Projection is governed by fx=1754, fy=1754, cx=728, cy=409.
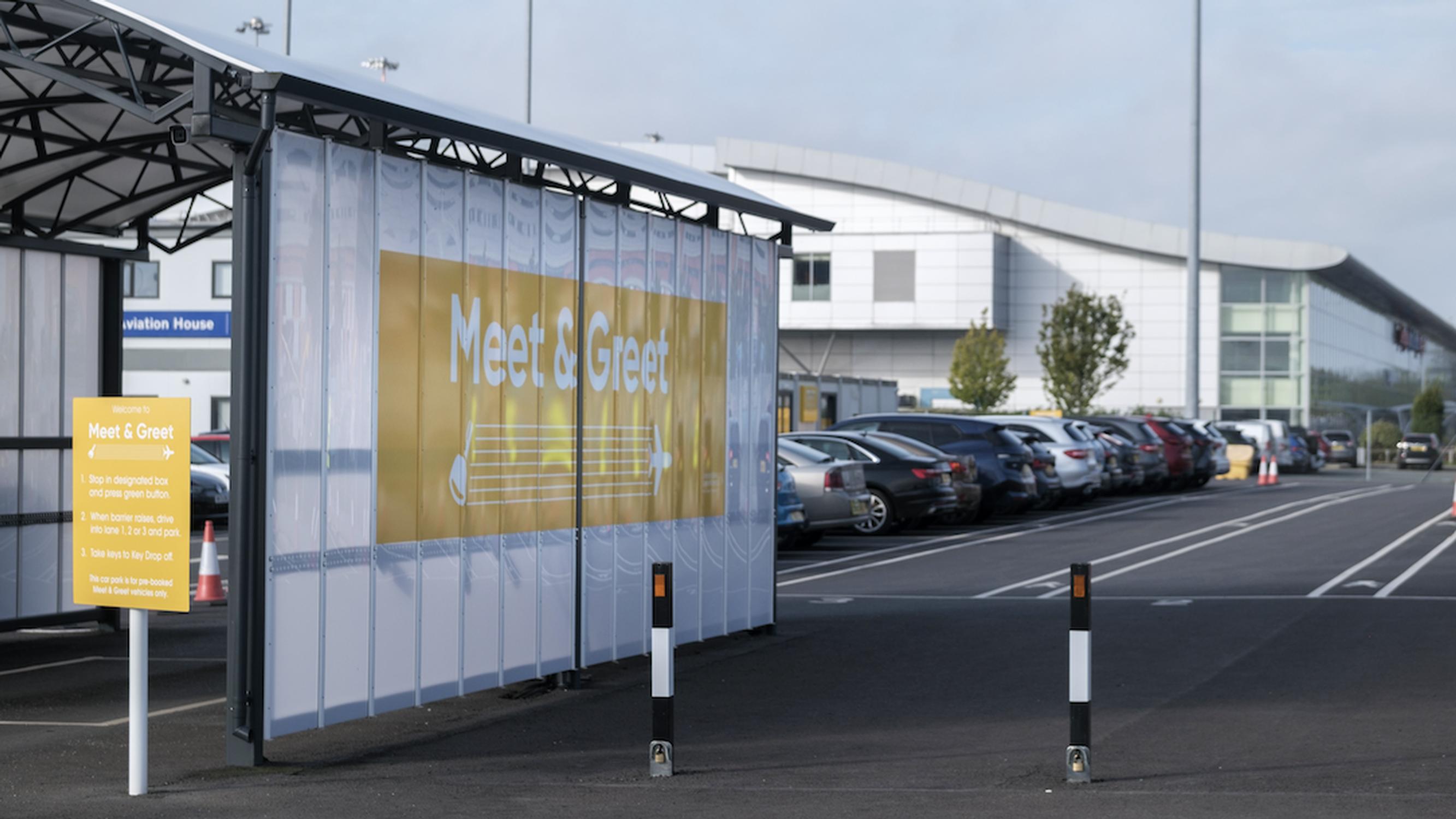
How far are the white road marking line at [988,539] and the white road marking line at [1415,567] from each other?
18.0ft

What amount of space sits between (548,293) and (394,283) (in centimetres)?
159

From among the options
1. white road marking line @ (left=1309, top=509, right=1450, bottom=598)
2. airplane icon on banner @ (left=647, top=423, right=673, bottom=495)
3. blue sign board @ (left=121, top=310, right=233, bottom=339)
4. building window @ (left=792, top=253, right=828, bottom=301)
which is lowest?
white road marking line @ (left=1309, top=509, right=1450, bottom=598)

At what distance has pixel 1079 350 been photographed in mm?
62938

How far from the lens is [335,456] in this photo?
8812 mm

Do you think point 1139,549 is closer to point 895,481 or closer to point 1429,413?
point 895,481

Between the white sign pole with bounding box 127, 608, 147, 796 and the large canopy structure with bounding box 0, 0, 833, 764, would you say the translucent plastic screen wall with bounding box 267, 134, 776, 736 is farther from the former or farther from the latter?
the white sign pole with bounding box 127, 608, 147, 796

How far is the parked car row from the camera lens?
23109 mm

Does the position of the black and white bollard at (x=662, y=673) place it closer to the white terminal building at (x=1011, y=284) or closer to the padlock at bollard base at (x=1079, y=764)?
the padlock at bollard base at (x=1079, y=764)

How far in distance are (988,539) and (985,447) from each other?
433cm

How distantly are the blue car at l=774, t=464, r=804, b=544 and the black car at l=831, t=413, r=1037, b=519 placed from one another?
7.09 meters

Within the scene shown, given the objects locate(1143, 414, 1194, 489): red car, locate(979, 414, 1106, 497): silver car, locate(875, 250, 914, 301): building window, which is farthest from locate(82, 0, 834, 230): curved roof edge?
locate(875, 250, 914, 301): building window

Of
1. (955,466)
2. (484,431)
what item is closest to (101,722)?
(484,431)

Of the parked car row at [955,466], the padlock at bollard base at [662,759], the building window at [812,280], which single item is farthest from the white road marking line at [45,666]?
the building window at [812,280]

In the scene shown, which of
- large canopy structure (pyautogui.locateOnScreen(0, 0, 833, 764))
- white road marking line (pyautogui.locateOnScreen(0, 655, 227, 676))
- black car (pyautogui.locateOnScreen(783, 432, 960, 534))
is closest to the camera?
large canopy structure (pyautogui.locateOnScreen(0, 0, 833, 764))
